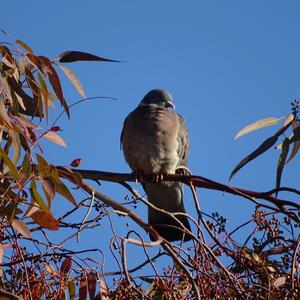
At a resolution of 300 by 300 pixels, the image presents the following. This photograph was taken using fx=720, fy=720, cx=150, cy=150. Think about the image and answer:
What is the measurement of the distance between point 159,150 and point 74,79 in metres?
1.98

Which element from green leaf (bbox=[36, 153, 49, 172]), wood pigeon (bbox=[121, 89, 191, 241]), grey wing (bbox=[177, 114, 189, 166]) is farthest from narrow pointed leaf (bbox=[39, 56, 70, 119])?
grey wing (bbox=[177, 114, 189, 166])

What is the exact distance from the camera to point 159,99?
529cm

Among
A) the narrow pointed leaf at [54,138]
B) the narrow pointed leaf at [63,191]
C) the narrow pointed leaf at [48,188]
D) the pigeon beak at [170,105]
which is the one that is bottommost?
the narrow pointed leaf at [48,188]

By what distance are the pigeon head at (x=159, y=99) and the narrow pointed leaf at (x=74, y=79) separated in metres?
2.54

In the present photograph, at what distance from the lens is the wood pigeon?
455 centimetres

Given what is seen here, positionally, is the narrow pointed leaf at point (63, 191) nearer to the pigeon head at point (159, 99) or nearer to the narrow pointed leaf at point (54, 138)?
the narrow pointed leaf at point (54, 138)

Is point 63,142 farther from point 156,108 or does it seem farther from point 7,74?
point 156,108

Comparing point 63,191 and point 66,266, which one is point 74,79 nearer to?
point 63,191

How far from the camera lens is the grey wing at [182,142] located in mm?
4789

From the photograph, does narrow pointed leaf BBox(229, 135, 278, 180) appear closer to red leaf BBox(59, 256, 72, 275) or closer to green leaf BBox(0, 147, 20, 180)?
red leaf BBox(59, 256, 72, 275)

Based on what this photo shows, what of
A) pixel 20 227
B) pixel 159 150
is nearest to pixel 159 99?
pixel 159 150

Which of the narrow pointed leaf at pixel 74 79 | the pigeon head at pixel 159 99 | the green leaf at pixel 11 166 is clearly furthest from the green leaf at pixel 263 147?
the pigeon head at pixel 159 99

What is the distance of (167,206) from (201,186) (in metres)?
2.19

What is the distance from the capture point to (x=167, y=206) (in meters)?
5.00
